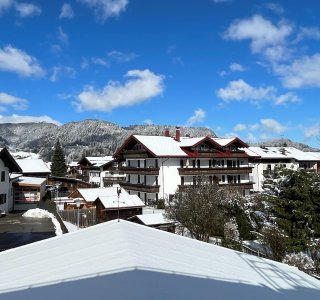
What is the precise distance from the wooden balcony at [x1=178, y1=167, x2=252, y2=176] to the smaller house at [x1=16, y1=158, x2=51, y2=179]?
A: 2751 cm

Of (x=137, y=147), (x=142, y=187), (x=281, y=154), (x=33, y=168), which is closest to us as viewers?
(x=142, y=187)

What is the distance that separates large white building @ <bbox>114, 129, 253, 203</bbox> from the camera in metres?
51.8

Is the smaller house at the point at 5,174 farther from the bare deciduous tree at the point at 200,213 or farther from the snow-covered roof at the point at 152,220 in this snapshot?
the bare deciduous tree at the point at 200,213

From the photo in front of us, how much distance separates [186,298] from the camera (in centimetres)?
626

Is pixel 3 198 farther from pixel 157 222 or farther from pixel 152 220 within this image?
pixel 157 222

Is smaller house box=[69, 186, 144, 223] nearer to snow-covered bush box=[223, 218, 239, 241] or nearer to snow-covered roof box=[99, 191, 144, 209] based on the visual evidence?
snow-covered roof box=[99, 191, 144, 209]

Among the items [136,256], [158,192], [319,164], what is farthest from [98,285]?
[319,164]

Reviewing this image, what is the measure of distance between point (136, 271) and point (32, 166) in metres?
65.2

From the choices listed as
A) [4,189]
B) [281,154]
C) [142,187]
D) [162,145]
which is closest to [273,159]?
[281,154]

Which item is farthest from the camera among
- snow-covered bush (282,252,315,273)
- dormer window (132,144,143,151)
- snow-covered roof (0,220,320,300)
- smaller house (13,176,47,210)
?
dormer window (132,144,143,151)

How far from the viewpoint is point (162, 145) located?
54.4 metres

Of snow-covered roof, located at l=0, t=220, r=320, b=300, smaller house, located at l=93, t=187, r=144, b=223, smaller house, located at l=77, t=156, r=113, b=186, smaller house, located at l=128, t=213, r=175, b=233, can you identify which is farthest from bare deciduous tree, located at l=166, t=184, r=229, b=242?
smaller house, located at l=77, t=156, r=113, b=186

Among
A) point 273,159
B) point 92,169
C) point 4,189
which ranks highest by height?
point 273,159

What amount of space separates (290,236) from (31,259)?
19.9 meters
